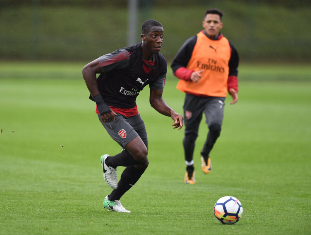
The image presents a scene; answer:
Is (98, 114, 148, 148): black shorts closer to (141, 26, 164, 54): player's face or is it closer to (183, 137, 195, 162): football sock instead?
(141, 26, 164, 54): player's face

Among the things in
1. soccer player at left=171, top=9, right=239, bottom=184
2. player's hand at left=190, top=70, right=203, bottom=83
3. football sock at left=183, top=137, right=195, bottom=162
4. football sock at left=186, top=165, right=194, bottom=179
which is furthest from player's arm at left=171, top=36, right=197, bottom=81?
football sock at left=186, top=165, right=194, bottom=179

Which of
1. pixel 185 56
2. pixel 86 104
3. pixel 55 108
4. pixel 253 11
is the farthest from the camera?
pixel 253 11

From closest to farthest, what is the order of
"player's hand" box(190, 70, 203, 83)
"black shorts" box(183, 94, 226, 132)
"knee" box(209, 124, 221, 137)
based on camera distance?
"player's hand" box(190, 70, 203, 83) → "knee" box(209, 124, 221, 137) → "black shorts" box(183, 94, 226, 132)

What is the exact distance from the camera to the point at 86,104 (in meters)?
22.7

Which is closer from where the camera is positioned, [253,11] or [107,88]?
[107,88]

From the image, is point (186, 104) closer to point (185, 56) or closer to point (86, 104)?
point (185, 56)

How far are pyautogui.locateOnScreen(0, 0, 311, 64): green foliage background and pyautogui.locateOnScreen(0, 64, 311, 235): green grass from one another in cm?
2142

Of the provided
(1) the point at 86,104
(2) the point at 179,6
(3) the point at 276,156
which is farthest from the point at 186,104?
(2) the point at 179,6

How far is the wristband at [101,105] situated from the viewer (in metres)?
5.95

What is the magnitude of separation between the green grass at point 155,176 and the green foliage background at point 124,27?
21421 mm

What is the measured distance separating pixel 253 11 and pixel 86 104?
2748 centimetres

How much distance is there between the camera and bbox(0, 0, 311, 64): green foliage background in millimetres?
42906

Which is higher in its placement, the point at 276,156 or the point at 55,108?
the point at 276,156

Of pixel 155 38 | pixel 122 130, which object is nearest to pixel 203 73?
pixel 155 38
